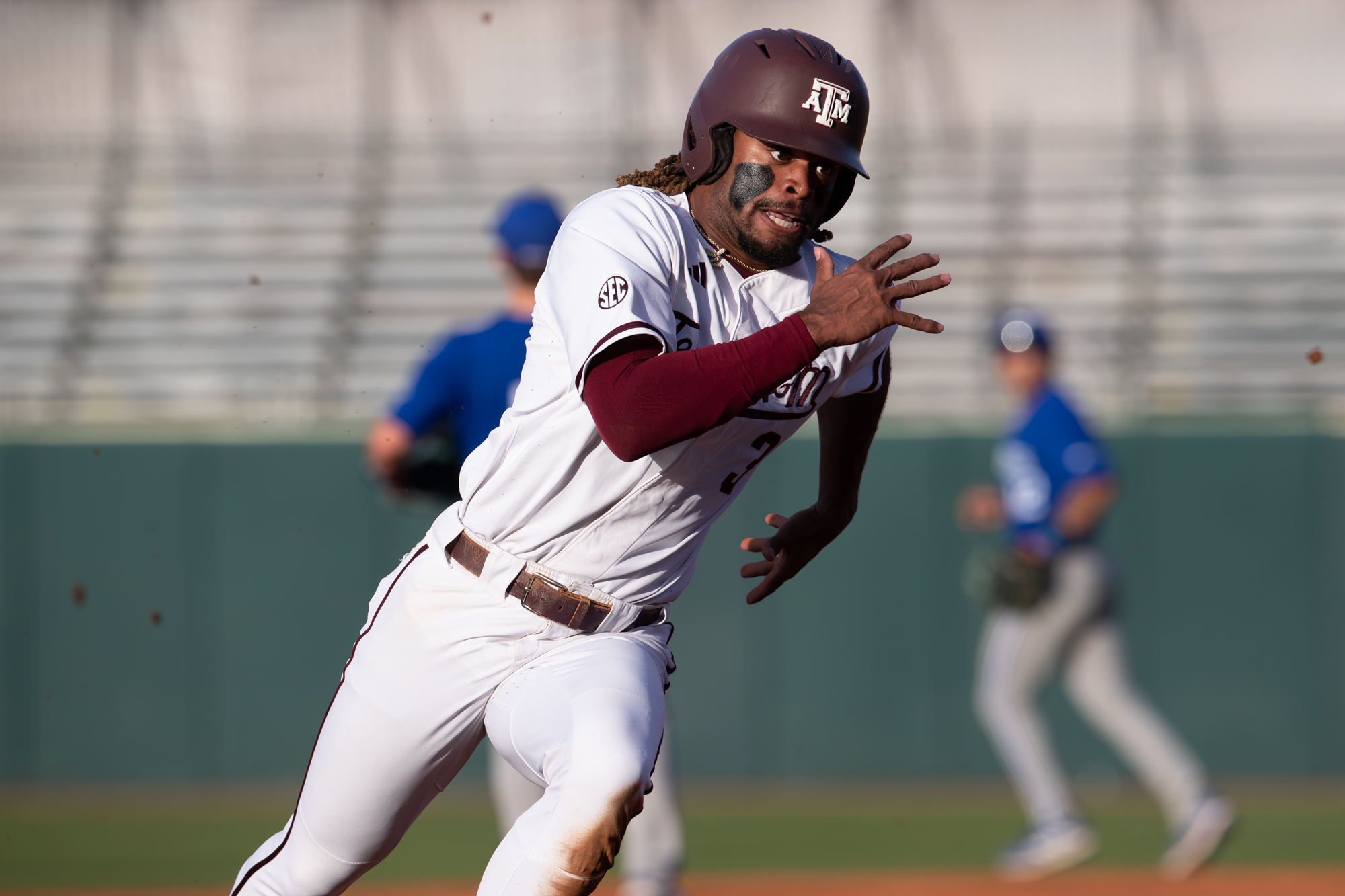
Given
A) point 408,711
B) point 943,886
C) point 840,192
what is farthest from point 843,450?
point 943,886

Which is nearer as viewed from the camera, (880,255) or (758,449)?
(880,255)

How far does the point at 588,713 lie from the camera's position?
2572mm

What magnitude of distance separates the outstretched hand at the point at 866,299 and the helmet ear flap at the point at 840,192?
1.30 feet

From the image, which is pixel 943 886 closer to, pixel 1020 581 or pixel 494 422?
pixel 1020 581

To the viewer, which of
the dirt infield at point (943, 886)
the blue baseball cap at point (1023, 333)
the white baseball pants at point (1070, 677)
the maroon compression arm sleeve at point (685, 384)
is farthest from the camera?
the blue baseball cap at point (1023, 333)

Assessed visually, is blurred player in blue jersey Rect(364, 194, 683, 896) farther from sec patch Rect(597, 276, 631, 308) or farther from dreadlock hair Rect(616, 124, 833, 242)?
sec patch Rect(597, 276, 631, 308)

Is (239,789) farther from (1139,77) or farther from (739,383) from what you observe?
(1139,77)

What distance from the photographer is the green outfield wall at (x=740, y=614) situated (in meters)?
7.64

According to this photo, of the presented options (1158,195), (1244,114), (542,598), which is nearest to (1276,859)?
(542,598)

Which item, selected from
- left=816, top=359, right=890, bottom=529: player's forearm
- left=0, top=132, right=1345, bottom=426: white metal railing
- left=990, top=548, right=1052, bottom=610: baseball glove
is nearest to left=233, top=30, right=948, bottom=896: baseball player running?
left=816, top=359, right=890, bottom=529: player's forearm

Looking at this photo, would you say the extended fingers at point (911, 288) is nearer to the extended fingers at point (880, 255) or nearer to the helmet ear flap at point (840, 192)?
the extended fingers at point (880, 255)

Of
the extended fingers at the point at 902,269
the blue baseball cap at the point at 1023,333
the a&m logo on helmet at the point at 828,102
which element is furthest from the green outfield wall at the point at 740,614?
the extended fingers at the point at 902,269

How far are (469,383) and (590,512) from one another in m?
2.01

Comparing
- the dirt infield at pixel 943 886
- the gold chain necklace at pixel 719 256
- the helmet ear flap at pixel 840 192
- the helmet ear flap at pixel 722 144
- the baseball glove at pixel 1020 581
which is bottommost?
the dirt infield at pixel 943 886
